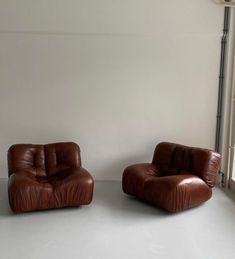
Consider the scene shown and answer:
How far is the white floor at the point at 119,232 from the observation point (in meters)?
2.73

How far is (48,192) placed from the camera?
11.6ft

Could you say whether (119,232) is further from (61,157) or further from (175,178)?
(61,157)

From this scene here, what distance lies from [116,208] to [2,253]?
1475mm

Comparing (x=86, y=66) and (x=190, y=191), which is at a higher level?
(x=86, y=66)

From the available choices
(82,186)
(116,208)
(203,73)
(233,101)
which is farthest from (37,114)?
(233,101)

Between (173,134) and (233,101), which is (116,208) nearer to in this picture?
(173,134)

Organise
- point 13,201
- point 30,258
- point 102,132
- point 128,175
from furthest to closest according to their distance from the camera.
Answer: point 102,132 < point 128,175 < point 13,201 < point 30,258

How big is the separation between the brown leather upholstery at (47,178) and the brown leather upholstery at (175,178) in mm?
640

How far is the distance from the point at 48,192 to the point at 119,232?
96 centimetres

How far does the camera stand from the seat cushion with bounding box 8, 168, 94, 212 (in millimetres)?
3451

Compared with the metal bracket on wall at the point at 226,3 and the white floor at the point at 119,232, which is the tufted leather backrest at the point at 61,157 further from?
the metal bracket on wall at the point at 226,3

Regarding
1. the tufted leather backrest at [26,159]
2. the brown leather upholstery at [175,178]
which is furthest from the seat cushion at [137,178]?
the tufted leather backrest at [26,159]

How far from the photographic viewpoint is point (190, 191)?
12.0ft

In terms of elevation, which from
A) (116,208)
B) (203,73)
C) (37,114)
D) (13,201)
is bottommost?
(116,208)
